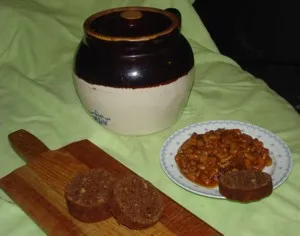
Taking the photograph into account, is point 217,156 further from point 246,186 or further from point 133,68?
point 133,68

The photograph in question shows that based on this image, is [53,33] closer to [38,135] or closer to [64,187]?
[38,135]

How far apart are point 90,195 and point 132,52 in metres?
0.30

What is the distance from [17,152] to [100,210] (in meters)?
0.30

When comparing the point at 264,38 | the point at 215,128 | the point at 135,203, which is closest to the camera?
the point at 135,203

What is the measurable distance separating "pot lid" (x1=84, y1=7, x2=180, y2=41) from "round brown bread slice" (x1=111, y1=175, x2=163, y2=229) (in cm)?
28

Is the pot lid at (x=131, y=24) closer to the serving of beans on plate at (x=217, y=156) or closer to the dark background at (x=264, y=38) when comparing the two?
the serving of beans on plate at (x=217, y=156)

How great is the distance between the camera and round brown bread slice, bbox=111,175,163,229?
699 millimetres

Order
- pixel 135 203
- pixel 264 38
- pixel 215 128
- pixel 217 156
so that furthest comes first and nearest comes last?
pixel 264 38, pixel 215 128, pixel 217 156, pixel 135 203

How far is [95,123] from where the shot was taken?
105 cm

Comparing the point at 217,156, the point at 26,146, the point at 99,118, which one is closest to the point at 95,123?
the point at 99,118

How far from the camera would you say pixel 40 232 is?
2.50 feet

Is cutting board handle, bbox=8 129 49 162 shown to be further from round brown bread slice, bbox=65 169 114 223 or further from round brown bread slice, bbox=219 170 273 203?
round brown bread slice, bbox=219 170 273 203

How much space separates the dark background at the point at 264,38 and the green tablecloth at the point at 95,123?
7cm

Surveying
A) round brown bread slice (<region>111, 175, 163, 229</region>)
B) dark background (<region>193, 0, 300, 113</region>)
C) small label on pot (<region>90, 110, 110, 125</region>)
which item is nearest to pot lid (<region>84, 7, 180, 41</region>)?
small label on pot (<region>90, 110, 110, 125</region>)
